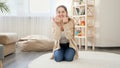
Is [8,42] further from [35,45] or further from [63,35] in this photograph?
[63,35]

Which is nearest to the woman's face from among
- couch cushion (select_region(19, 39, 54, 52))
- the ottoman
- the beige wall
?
the ottoman

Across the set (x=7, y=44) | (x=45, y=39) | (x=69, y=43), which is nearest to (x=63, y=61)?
(x=69, y=43)

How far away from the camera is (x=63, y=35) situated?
298 centimetres

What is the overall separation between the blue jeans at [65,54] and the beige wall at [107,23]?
6.45ft

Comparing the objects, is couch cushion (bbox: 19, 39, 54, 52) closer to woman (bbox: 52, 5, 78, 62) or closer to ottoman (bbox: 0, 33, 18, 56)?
ottoman (bbox: 0, 33, 18, 56)

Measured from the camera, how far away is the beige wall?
15.4 feet

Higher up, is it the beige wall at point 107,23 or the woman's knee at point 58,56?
the beige wall at point 107,23

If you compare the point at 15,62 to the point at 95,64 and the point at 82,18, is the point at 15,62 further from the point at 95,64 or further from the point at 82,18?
the point at 82,18

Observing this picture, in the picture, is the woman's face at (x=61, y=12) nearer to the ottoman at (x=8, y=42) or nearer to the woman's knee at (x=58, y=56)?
the woman's knee at (x=58, y=56)

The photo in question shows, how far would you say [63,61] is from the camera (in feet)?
9.42

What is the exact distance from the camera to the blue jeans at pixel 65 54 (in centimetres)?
288

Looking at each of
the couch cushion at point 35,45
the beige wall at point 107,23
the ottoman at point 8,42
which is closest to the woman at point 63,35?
the ottoman at point 8,42

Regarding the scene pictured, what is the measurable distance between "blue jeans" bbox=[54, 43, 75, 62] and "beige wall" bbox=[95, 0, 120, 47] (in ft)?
6.45

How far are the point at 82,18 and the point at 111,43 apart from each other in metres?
0.94
